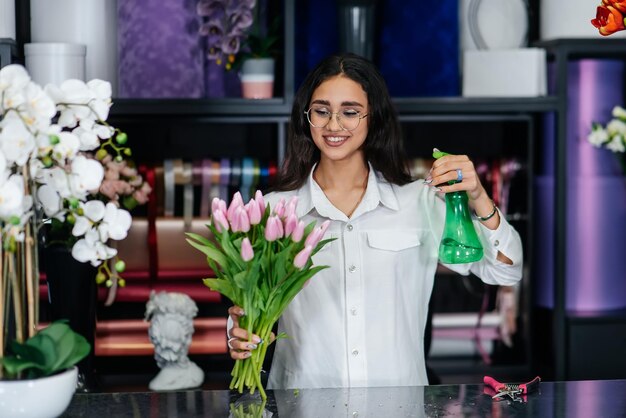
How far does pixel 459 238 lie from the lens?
7.34 ft

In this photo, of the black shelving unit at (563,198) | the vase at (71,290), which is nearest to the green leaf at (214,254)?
the vase at (71,290)

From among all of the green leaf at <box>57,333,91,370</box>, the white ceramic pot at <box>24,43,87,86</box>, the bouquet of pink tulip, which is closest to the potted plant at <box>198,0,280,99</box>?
the white ceramic pot at <box>24,43,87,86</box>

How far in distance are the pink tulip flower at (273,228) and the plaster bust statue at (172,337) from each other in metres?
1.43

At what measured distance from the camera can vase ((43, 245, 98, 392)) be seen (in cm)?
310

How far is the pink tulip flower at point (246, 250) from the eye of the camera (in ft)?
6.05

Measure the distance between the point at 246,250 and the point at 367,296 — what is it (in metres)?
0.75

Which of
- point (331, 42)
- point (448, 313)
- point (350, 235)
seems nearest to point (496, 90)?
point (331, 42)

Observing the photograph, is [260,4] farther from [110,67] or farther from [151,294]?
[151,294]

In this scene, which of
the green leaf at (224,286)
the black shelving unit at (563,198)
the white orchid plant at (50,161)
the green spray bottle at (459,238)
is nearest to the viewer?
the white orchid plant at (50,161)

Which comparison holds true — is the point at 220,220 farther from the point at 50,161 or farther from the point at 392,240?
the point at 392,240

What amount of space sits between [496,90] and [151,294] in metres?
1.37

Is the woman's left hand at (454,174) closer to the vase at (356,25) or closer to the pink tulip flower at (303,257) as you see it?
the pink tulip flower at (303,257)

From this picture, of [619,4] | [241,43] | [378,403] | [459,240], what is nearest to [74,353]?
[378,403]

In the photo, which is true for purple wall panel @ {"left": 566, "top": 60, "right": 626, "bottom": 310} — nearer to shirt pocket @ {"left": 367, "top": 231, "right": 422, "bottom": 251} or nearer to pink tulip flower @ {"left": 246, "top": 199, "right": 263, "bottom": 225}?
shirt pocket @ {"left": 367, "top": 231, "right": 422, "bottom": 251}
